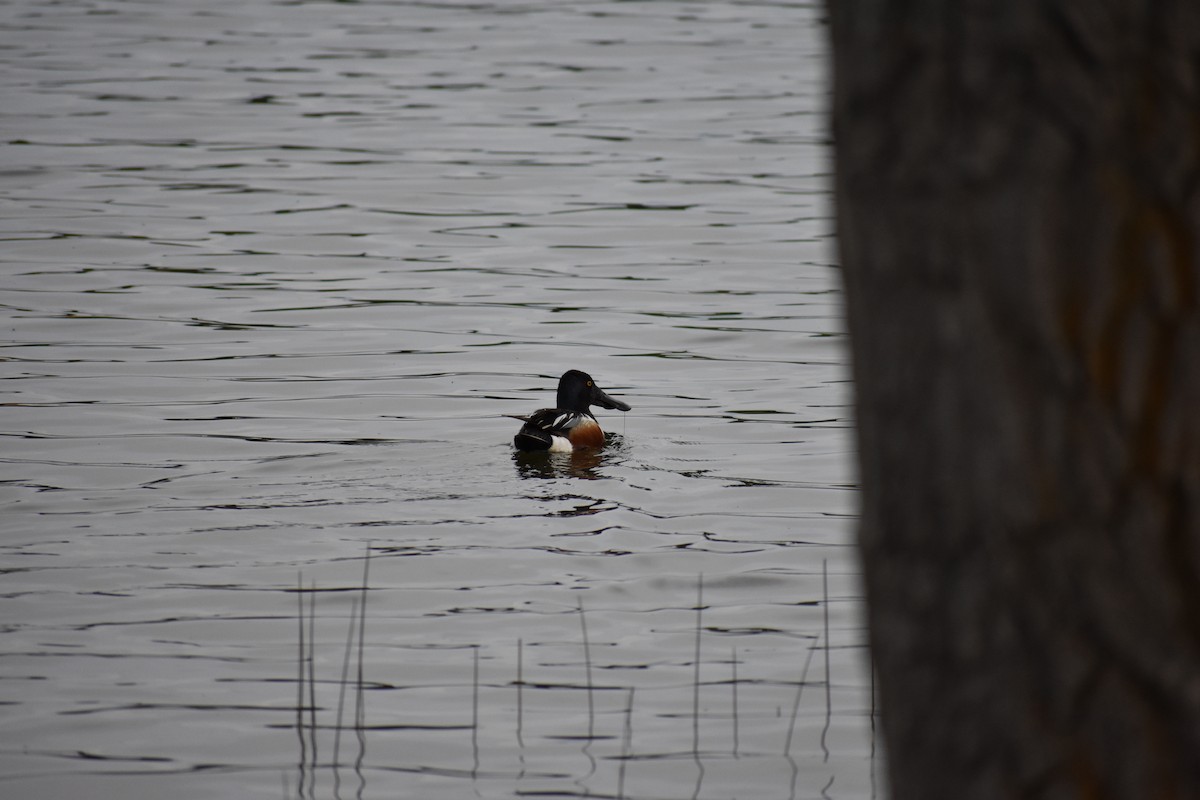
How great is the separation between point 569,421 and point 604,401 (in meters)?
0.54

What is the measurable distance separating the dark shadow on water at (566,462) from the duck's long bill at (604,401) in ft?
1.20

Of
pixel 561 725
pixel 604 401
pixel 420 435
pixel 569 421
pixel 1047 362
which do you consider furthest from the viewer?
pixel 604 401

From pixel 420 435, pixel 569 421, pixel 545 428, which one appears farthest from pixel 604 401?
pixel 420 435

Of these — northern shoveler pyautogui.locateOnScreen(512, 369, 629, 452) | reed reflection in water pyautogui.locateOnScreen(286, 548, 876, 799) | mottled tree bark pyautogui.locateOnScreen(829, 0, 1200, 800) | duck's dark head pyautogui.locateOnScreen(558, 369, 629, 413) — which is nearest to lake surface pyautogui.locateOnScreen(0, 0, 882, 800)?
reed reflection in water pyautogui.locateOnScreen(286, 548, 876, 799)

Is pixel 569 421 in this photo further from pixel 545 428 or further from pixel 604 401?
pixel 604 401

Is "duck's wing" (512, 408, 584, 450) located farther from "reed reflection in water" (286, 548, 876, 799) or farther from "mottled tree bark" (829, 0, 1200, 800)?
"mottled tree bark" (829, 0, 1200, 800)

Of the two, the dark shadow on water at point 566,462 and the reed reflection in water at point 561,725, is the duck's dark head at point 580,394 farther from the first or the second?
the reed reflection in water at point 561,725

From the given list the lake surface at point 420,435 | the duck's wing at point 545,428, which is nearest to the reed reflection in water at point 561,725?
the lake surface at point 420,435

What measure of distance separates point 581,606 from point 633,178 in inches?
472

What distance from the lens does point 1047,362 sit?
7.74 ft

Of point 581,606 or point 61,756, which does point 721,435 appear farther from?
point 61,756

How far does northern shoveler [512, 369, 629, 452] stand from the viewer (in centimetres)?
975

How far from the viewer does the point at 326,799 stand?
196 inches

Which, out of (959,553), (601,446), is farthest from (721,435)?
(959,553)
